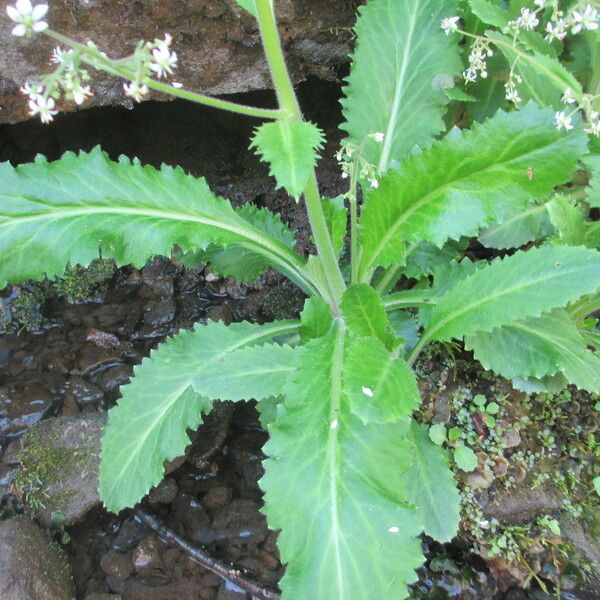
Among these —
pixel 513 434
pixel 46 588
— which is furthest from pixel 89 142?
pixel 513 434

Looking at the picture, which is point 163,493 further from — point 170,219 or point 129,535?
point 170,219

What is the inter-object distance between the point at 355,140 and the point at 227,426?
1119 mm

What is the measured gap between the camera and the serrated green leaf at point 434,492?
5.30 ft

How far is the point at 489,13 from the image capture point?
70.2 inches

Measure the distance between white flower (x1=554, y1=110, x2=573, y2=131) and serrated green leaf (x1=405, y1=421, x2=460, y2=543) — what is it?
93 centimetres

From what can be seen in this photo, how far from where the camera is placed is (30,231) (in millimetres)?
1636

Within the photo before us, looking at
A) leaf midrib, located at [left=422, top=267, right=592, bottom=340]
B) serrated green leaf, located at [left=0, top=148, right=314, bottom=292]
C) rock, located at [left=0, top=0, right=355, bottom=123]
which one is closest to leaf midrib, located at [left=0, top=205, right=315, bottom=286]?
serrated green leaf, located at [left=0, top=148, right=314, bottom=292]

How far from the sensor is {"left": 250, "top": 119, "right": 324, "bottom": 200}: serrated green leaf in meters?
1.17

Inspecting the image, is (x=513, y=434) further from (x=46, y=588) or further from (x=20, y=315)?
(x=20, y=315)

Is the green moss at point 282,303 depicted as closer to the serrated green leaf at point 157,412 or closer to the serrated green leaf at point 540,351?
the serrated green leaf at point 157,412

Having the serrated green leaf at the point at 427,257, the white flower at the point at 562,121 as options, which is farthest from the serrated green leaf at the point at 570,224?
the serrated green leaf at the point at 427,257

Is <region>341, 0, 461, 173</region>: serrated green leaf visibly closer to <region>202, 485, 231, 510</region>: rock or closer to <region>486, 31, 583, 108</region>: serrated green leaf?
<region>486, 31, 583, 108</region>: serrated green leaf

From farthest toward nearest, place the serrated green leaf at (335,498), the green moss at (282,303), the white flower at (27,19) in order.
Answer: the green moss at (282,303) → the serrated green leaf at (335,498) → the white flower at (27,19)

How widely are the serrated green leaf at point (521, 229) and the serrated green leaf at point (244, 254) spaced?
0.68 m
